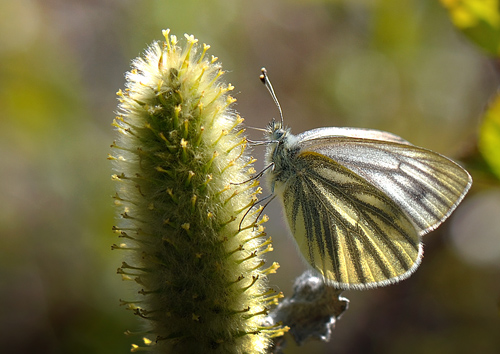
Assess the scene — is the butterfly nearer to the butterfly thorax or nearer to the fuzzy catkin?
the butterfly thorax

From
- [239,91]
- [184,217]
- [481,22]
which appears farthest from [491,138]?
[239,91]

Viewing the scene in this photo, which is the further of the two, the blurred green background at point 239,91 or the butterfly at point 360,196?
the blurred green background at point 239,91

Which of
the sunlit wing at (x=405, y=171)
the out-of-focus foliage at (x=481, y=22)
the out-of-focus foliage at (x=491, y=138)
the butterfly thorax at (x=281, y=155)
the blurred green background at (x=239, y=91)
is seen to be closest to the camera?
the out-of-focus foliage at (x=491, y=138)

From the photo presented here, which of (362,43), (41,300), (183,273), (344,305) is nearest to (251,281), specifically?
(183,273)

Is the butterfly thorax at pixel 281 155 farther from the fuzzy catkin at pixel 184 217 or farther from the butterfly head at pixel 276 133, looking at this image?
the fuzzy catkin at pixel 184 217

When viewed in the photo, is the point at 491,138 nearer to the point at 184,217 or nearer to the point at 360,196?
the point at 360,196

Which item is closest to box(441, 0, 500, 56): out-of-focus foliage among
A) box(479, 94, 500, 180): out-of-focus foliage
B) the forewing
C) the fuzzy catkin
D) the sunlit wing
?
box(479, 94, 500, 180): out-of-focus foliage

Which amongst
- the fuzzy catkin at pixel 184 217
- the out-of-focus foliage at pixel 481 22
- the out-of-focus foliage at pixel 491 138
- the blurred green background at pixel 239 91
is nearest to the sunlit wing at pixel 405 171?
the out-of-focus foliage at pixel 491 138

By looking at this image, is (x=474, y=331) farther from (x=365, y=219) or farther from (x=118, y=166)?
(x=118, y=166)
